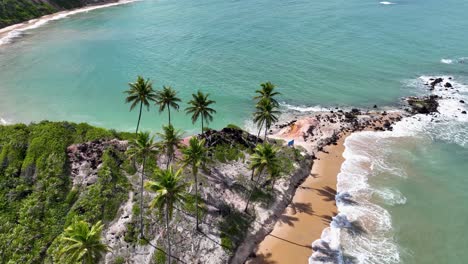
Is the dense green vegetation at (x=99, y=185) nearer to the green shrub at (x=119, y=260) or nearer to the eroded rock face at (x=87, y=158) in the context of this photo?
the eroded rock face at (x=87, y=158)

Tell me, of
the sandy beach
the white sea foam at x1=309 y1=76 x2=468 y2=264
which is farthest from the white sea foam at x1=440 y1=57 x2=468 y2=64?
the sandy beach

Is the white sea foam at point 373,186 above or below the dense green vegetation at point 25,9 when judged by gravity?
below

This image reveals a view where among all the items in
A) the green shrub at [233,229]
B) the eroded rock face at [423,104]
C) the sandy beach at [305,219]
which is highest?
the eroded rock face at [423,104]

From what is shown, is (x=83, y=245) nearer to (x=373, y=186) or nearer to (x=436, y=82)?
(x=373, y=186)

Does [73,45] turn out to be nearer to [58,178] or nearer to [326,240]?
[58,178]

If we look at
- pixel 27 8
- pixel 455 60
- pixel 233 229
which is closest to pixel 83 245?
pixel 233 229

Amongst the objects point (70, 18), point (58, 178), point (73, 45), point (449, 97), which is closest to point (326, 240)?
point (58, 178)

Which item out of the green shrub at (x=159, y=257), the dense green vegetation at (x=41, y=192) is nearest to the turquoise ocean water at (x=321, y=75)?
the dense green vegetation at (x=41, y=192)
